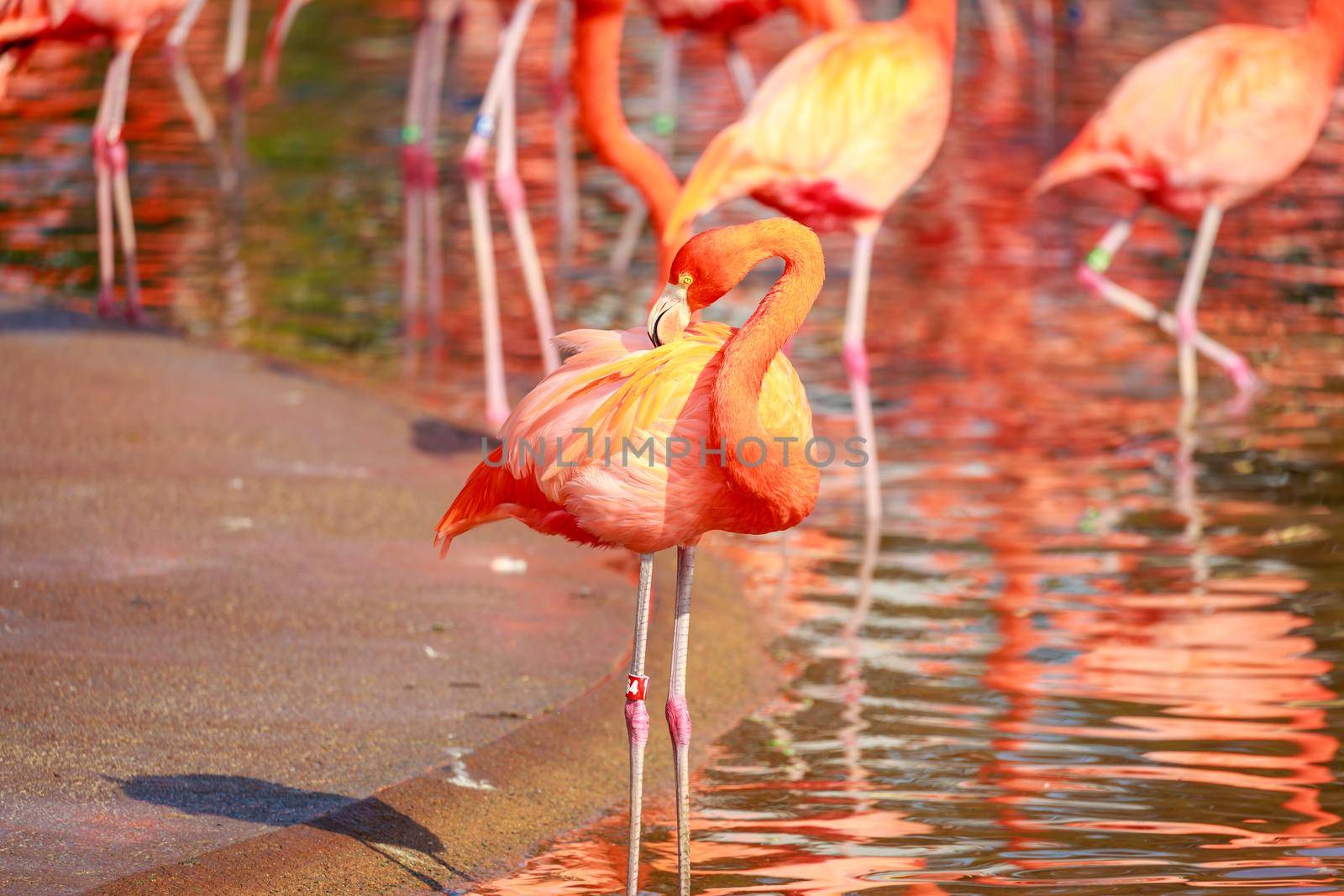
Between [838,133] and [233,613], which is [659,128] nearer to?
[838,133]

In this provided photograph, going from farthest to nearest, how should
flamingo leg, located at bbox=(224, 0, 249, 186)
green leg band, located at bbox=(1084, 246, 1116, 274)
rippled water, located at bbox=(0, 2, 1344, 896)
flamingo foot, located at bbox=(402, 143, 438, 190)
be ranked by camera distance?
flamingo leg, located at bbox=(224, 0, 249, 186) → flamingo foot, located at bbox=(402, 143, 438, 190) → green leg band, located at bbox=(1084, 246, 1116, 274) → rippled water, located at bbox=(0, 2, 1344, 896)

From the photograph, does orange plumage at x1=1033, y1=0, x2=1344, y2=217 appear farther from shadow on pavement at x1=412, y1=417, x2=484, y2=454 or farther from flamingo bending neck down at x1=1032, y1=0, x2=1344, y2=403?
shadow on pavement at x1=412, y1=417, x2=484, y2=454

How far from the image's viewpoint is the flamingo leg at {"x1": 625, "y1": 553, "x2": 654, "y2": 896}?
10.6ft

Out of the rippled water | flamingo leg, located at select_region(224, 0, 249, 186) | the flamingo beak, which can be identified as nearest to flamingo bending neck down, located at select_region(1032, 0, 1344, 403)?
the rippled water

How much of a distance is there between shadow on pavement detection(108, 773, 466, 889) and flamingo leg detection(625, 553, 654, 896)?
0.38 m

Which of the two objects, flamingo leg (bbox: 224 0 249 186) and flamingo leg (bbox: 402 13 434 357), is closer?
flamingo leg (bbox: 402 13 434 357)

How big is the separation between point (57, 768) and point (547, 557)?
1796 millimetres

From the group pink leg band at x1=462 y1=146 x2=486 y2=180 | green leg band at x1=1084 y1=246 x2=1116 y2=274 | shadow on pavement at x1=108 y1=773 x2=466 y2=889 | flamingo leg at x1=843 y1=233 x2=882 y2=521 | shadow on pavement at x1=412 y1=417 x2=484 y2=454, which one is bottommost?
shadow on pavement at x1=108 y1=773 x2=466 y2=889

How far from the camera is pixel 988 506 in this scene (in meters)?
5.76

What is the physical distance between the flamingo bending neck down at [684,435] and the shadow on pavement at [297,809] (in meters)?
0.47

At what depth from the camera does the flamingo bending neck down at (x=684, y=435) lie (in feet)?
10.2

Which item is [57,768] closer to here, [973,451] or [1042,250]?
[973,451]

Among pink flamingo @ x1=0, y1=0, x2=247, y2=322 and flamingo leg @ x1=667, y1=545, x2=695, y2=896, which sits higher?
pink flamingo @ x1=0, y1=0, x2=247, y2=322

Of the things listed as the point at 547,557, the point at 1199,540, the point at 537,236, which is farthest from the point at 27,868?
the point at 537,236
